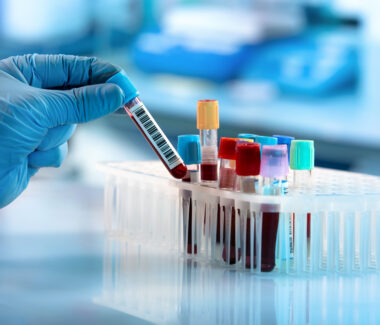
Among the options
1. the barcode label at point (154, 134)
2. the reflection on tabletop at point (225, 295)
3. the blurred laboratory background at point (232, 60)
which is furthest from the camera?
the blurred laboratory background at point (232, 60)

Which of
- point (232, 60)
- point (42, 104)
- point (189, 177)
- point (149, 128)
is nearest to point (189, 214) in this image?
point (189, 177)

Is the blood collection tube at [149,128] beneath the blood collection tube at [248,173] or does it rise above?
above

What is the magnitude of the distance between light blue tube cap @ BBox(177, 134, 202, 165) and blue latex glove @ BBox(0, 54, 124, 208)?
130 millimetres

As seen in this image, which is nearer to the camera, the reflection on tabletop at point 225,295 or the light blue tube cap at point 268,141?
the reflection on tabletop at point 225,295

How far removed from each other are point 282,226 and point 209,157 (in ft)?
0.65

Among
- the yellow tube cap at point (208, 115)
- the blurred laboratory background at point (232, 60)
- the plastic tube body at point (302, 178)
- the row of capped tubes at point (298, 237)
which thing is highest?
the blurred laboratory background at point (232, 60)

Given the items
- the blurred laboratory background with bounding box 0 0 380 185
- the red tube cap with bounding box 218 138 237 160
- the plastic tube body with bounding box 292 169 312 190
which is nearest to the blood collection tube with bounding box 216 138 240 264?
the red tube cap with bounding box 218 138 237 160

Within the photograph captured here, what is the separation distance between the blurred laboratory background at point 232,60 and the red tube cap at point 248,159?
8.68ft

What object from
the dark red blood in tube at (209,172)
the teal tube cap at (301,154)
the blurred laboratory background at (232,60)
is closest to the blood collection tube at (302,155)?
the teal tube cap at (301,154)

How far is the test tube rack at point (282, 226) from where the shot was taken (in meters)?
0.97

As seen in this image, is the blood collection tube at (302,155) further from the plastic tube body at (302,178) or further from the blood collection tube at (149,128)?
the blood collection tube at (149,128)

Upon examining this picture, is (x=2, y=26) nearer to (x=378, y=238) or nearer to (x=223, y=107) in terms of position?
(x=223, y=107)

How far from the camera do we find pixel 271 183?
3.18 ft

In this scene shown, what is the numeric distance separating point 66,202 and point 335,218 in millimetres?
768
